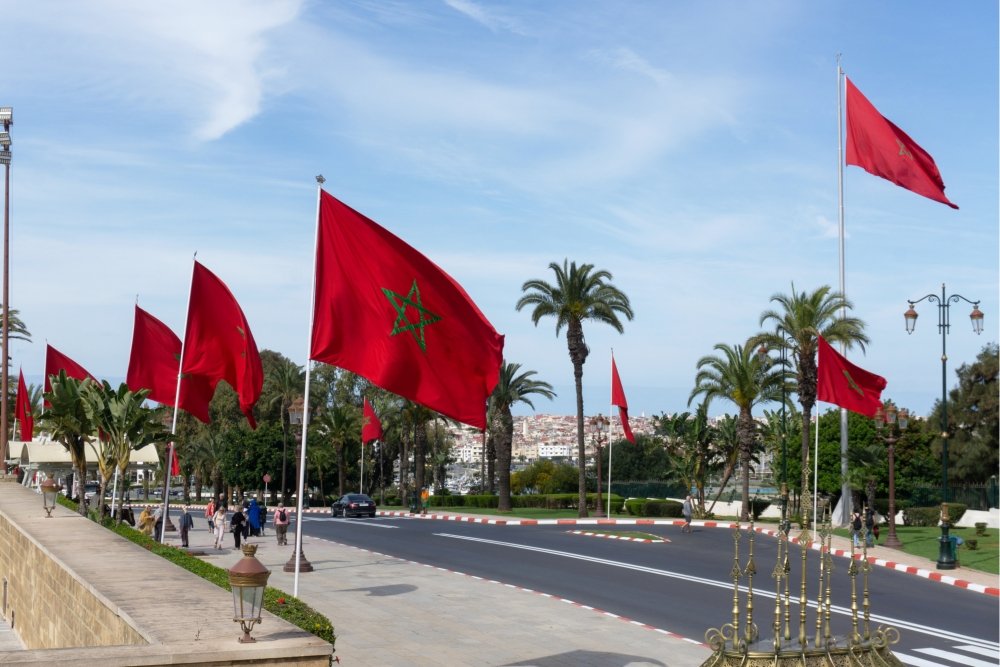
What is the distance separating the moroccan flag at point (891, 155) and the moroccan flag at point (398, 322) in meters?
19.2

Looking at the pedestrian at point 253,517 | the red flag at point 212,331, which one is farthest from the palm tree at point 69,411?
the pedestrian at point 253,517

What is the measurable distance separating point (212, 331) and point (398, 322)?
36.9 ft

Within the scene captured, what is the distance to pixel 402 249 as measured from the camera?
44.4ft

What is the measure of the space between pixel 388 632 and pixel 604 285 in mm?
38080

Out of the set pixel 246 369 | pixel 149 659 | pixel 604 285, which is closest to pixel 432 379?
pixel 149 659

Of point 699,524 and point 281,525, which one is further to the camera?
point 699,524

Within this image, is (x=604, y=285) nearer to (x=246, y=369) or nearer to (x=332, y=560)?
(x=332, y=560)

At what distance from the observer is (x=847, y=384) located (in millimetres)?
27531

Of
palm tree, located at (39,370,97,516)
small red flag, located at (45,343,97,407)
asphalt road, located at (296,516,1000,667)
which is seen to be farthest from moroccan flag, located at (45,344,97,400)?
asphalt road, located at (296,516,1000,667)

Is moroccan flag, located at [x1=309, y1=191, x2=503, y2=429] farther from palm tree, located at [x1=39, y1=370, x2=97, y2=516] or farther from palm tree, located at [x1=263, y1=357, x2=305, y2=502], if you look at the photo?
palm tree, located at [x1=263, y1=357, x2=305, y2=502]

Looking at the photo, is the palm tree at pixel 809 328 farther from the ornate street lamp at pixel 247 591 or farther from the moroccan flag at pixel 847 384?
the ornate street lamp at pixel 247 591

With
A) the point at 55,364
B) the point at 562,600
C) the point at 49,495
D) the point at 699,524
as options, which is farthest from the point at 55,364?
the point at 699,524

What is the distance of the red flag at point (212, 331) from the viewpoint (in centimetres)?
2319

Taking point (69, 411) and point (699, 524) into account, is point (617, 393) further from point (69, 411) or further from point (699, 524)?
point (69, 411)
